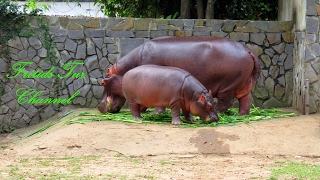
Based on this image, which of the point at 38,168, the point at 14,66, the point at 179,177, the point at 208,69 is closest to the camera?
the point at 179,177

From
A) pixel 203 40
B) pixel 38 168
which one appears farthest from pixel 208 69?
pixel 38 168

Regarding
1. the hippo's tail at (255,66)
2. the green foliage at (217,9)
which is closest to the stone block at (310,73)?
the hippo's tail at (255,66)

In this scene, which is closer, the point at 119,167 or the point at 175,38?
the point at 119,167

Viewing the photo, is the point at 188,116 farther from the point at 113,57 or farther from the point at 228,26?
the point at 228,26

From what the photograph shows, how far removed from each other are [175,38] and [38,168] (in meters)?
4.09

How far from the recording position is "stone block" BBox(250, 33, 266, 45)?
11125 millimetres

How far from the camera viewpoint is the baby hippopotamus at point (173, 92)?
842 cm

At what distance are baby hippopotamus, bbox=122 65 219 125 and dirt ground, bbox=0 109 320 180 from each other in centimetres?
36

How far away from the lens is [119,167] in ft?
21.1

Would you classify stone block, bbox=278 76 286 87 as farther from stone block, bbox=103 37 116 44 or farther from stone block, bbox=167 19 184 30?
stone block, bbox=103 37 116 44

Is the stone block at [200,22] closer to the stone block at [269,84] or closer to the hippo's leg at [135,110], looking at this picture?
the stone block at [269,84]

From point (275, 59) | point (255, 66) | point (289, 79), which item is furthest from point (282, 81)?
point (255, 66)

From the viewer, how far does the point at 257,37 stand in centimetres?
1113

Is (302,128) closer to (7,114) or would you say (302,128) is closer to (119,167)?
(119,167)
